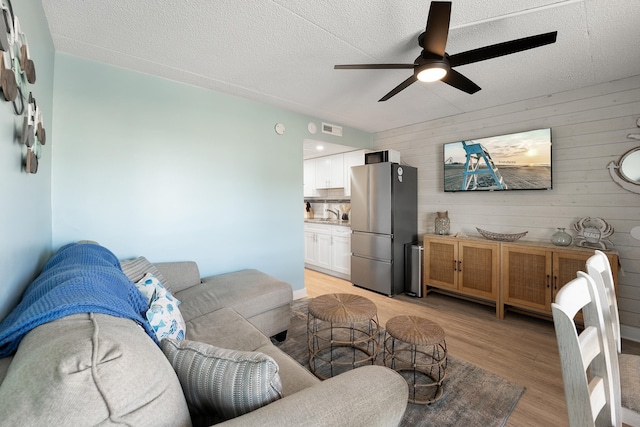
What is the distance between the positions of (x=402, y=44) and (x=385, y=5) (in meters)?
0.45

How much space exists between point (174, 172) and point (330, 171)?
9.72 feet

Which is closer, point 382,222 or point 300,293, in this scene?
point 300,293

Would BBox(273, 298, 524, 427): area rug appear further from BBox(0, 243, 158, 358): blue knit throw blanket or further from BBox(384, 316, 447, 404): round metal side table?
BBox(0, 243, 158, 358): blue knit throw blanket

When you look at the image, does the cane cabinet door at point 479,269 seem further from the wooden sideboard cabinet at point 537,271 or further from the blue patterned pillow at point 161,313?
the blue patterned pillow at point 161,313

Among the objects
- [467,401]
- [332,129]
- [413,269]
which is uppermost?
[332,129]

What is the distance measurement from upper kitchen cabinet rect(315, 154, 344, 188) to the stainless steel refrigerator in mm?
793

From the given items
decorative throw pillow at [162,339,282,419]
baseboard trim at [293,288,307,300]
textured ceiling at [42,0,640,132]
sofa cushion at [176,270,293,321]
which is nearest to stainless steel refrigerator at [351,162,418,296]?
baseboard trim at [293,288,307,300]

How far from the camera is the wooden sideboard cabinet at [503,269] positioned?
2662 millimetres

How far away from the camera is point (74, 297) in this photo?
0.88 m

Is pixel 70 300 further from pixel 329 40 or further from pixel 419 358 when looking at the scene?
pixel 419 358

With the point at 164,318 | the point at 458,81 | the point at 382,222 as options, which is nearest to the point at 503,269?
the point at 382,222

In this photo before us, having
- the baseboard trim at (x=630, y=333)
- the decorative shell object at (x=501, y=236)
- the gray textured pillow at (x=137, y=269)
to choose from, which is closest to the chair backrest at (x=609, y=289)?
the decorative shell object at (x=501, y=236)

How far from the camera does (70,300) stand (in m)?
0.86

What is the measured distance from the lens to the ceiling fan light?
5.98 feet
